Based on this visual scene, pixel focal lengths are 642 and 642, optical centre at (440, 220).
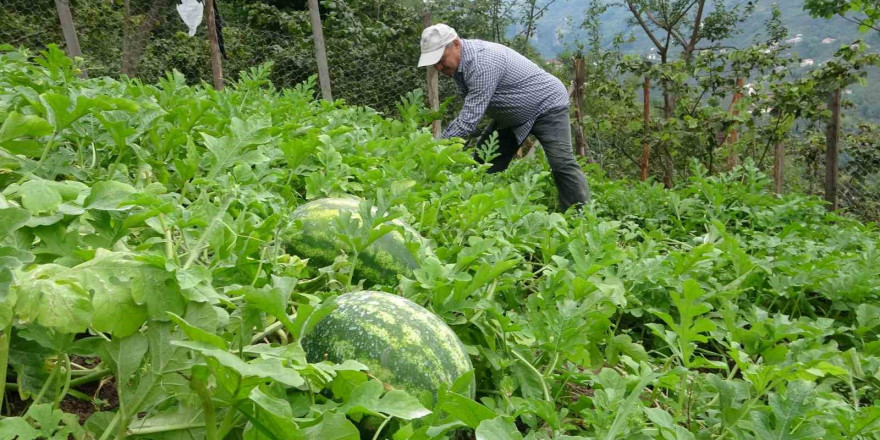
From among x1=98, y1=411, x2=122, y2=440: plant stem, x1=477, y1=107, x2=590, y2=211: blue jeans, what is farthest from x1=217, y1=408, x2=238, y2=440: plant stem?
x1=477, y1=107, x2=590, y2=211: blue jeans

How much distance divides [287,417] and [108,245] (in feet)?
2.02

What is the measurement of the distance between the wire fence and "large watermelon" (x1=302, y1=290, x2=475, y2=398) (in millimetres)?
7894

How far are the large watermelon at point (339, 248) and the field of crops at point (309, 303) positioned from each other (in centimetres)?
2

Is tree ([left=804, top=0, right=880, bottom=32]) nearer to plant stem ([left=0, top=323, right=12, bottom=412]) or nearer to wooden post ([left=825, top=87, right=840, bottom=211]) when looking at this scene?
wooden post ([left=825, top=87, right=840, bottom=211])

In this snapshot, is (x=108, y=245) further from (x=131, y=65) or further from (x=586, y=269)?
(x=131, y=65)

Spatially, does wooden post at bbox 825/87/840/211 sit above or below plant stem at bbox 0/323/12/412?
below

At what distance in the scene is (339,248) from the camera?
6.30 feet

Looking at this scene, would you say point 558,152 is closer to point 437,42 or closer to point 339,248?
point 437,42

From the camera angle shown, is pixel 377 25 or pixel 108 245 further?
pixel 377 25

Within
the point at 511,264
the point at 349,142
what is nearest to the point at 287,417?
the point at 511,264

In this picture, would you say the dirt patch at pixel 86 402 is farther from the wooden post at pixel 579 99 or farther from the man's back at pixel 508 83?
the wooden post at pixel 579 99

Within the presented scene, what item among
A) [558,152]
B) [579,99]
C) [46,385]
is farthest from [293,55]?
[46,385]

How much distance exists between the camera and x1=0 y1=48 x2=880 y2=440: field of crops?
99cm

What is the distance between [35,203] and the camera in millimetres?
1072
